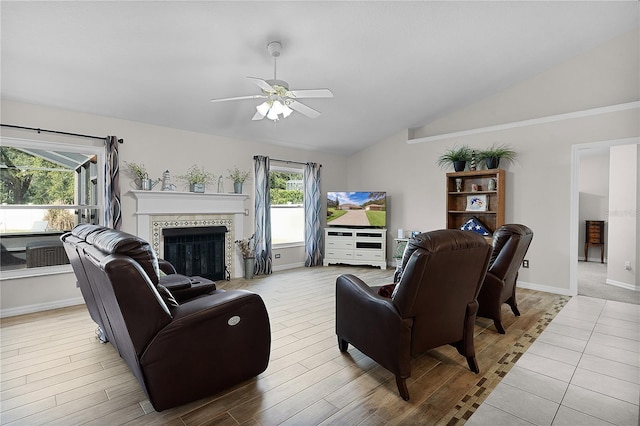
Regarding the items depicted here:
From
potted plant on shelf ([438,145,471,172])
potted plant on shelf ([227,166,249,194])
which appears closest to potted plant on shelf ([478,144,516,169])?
potted plant on shelf ([438,145,471,172])

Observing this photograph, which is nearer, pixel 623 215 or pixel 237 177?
pixel 623 215

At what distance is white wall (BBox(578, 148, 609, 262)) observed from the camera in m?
6.85

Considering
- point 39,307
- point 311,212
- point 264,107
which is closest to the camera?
point 264,107

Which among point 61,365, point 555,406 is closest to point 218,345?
point 61,365

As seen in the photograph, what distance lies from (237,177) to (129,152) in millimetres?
1621

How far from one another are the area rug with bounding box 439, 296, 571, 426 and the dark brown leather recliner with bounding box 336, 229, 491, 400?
0.14m

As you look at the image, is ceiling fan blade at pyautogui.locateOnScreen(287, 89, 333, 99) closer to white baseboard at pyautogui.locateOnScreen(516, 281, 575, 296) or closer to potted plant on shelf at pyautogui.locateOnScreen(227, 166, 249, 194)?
potted plant on shelf at pyautogui.locateOnScreen(227, 166, 249, 194)

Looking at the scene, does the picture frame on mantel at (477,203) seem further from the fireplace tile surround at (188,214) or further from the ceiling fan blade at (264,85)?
the ceiling fan blade at (264,85)

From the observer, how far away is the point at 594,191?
701cm

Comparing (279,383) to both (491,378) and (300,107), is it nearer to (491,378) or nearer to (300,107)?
(491,378)

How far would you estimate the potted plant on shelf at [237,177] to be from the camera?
5.34 metres

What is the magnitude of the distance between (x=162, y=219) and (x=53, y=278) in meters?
1.42

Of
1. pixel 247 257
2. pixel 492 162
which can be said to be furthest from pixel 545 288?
pixel 247 257

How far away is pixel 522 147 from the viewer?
488 cm
